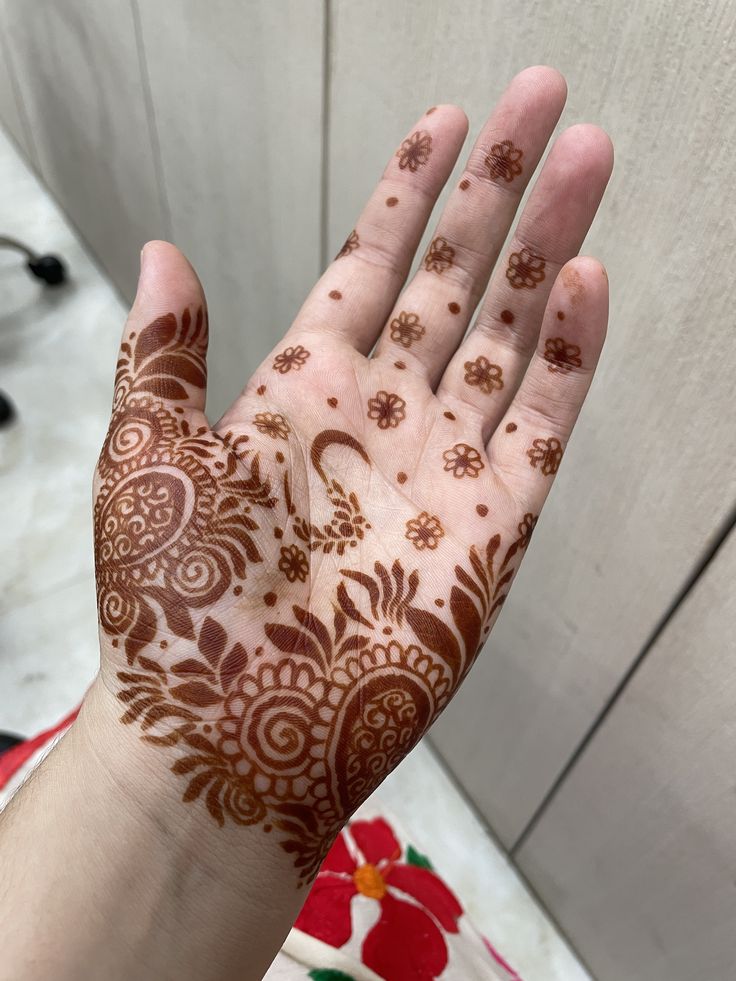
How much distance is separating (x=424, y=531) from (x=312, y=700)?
0.52 feet

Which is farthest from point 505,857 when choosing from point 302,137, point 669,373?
point 302,137

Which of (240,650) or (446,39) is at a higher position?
(446,39)

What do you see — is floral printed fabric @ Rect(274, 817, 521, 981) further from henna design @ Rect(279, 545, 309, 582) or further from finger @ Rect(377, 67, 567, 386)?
finger @ Rect(377, 67, 567, 386)

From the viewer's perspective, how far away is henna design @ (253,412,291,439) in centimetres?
58

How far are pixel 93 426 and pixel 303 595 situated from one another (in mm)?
1206

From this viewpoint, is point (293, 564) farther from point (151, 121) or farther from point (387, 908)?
point (151, 121)

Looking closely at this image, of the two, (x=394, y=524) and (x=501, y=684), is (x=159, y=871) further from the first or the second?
(x=501, y=684)

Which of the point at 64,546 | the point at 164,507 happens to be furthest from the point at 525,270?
the point at 64,546

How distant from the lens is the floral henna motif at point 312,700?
20.4 inches

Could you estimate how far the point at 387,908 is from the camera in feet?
2.41

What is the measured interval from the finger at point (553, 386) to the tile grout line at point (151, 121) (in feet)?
2.90

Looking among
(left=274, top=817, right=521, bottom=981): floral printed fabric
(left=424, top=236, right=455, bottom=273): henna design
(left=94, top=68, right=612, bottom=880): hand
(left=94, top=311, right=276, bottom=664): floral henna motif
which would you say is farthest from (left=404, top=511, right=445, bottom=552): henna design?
(left=274, top=817, right=521, bottom=981): floral printed fabric

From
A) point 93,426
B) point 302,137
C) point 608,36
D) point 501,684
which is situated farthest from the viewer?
point 93,426

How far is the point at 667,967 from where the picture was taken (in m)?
0.88
